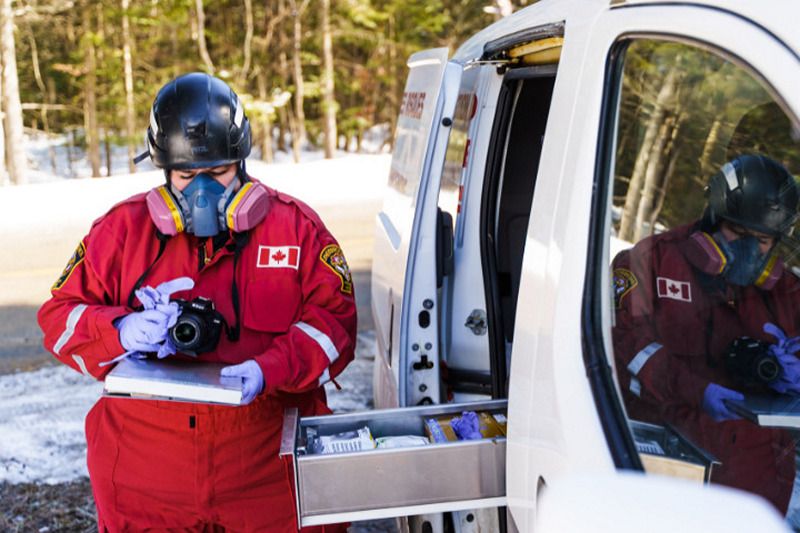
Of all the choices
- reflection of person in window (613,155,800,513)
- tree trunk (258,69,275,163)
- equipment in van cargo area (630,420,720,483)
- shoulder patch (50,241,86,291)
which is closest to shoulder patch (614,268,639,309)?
reflection of person in window (613,155,800,513)

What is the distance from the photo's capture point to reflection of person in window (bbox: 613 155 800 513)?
4.94ft

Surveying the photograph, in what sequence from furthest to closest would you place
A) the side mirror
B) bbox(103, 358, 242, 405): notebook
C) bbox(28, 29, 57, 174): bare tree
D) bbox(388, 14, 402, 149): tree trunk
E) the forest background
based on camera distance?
1. bbox(388, 14, 402, 149): tree trunk
2. bbox(28, 29, 57, 174): bare tree
3. the forest background
4. bbox(103, 358, 242, 405): notebook
5. the side mirror

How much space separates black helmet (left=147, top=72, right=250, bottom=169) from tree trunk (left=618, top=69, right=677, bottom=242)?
1458 mm

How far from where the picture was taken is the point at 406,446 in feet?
6.36

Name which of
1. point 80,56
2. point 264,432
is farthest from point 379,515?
point 80,56

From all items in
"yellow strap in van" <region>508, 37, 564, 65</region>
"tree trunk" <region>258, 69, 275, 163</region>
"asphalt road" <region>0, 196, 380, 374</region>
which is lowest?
"asphalt road" <region>0, 196, 380, 374</region>

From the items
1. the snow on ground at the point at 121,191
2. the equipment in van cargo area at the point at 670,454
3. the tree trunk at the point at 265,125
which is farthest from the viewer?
the tree trunk at the point at 265,125

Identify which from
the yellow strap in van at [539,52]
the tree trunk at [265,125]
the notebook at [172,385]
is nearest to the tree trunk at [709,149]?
the yellow strap in van at [539,52]

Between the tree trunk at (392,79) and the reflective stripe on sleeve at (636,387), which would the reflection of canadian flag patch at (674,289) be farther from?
the tree trunk at (392,79)

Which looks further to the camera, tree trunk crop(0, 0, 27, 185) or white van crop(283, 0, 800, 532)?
tree trunk crop(0, 0, 27, 185)

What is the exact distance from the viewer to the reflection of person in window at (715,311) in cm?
151

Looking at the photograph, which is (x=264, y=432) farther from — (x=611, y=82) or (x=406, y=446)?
(x=611, y=82)

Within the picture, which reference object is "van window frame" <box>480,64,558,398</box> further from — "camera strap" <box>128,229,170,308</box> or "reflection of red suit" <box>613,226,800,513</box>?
"reflection of red suit" <box>613,226,800,513</box>

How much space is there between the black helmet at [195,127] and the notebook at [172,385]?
653 mm
